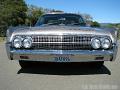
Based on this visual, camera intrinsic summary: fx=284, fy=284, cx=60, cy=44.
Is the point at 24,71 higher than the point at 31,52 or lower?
lower

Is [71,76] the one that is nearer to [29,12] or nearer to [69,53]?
[69,53]

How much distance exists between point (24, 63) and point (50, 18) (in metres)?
1.97

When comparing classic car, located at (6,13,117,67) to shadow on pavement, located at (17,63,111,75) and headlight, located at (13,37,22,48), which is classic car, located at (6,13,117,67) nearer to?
headlight, located at (13,37,22,48)

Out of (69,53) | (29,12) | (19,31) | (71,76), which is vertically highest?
(19,31)

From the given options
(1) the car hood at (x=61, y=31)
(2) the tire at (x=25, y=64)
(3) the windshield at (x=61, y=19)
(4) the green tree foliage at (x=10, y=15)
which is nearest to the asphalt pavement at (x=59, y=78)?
(2) the tire at (x=25, y=64)

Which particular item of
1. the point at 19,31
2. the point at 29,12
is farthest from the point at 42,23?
the point at 29,12

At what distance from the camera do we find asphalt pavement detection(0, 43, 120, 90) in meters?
5.71

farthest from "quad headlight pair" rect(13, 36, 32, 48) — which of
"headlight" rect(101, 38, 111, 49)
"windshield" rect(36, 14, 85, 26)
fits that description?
"windshield" rect(36, 14, 85, 26)

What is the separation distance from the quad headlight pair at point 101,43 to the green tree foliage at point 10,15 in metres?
37.0

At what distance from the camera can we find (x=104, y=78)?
6.56m

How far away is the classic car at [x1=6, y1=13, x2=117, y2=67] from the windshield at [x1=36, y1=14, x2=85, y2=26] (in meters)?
2.10

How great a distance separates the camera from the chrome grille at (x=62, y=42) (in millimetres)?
6410

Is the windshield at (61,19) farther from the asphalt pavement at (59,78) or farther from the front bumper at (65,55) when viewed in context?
the front bumper at (65,55)

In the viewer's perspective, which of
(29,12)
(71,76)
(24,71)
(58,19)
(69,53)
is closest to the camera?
(69,53)
